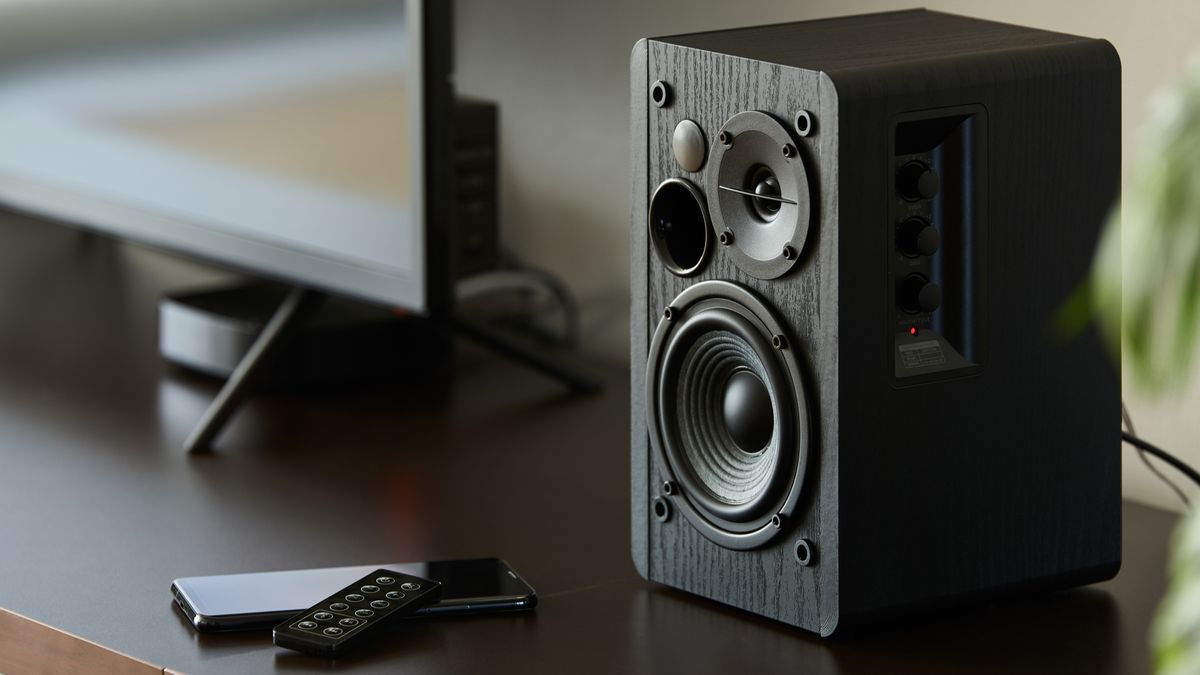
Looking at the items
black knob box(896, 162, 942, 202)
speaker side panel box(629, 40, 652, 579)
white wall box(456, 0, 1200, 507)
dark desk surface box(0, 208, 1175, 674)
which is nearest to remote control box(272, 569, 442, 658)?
dark desk surface box(0, 208, 1175, 674)

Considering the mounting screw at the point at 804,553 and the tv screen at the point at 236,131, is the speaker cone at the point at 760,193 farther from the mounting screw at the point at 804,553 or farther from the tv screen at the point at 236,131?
the tv screen at the point at 236,131

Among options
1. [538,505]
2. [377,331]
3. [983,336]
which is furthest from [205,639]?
[377,331]

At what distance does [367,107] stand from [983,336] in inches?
22.4

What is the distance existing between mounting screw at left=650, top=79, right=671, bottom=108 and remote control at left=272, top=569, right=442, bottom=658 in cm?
30

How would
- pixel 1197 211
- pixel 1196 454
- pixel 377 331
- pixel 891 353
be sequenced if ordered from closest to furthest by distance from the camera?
1. pixel 1197 211
2. pixel 891 353
3. pixel 1196 454
4. pixel 377 331

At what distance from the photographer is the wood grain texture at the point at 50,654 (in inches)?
34.2

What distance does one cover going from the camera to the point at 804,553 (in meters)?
0.86

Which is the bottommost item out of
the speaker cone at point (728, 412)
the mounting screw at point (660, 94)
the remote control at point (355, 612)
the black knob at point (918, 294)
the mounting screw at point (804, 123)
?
the remote control at point (355, 612)

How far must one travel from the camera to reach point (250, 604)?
914mm

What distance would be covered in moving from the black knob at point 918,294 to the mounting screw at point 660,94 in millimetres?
164

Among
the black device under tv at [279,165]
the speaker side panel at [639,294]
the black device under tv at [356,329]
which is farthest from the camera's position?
the black device under tv at [356,329]

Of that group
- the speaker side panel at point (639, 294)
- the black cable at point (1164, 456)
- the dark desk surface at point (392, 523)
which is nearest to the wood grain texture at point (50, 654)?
the dark desk surface at point (392, 523)

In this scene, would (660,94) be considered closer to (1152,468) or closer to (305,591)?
(305,591)

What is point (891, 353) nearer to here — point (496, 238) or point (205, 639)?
point (205, 639)
